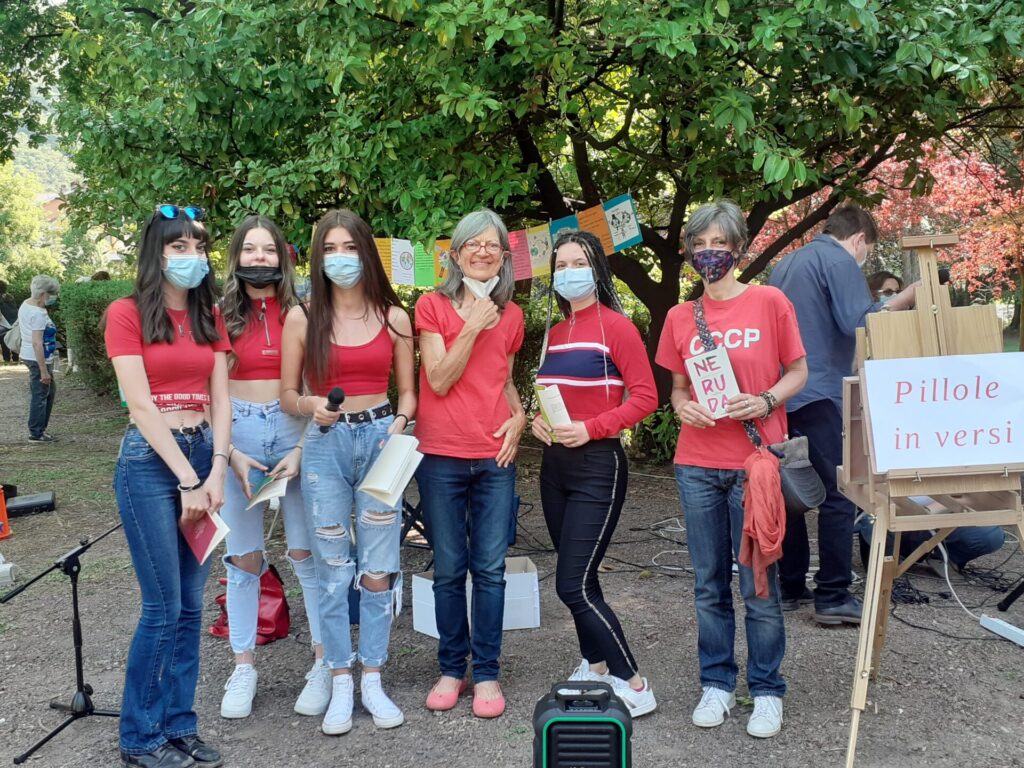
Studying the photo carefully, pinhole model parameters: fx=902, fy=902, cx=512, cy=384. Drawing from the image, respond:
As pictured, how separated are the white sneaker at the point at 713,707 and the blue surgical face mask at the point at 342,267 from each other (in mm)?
2215

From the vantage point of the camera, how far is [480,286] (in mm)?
3672

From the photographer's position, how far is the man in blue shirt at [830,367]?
4.71m

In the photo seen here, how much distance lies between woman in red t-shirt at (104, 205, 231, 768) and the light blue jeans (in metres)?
0.44

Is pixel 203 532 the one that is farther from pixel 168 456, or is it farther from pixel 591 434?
pixel 591 434

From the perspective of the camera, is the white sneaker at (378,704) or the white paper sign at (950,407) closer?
the white paper sign at (950,407)

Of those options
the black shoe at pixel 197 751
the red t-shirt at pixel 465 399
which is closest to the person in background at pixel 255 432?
the black shoe at pixel 197 751

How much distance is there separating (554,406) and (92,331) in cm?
1406

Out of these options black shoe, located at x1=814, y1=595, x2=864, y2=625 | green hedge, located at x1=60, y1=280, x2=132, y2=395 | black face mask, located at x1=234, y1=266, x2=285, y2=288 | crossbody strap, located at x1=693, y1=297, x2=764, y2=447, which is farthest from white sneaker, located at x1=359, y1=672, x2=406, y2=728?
green hedge, located at x1=60, y1=280, x2=132, y2=395

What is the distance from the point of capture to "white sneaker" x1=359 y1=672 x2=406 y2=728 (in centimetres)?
367

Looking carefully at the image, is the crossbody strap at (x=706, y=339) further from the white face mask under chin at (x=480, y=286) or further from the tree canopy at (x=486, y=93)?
the tree canopy at (x=486, y=93)

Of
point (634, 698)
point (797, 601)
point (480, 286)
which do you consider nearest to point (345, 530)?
point (480, 286)

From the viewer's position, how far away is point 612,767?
105 inches

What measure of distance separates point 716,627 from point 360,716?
1.53 meters

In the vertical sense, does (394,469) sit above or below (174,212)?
below
